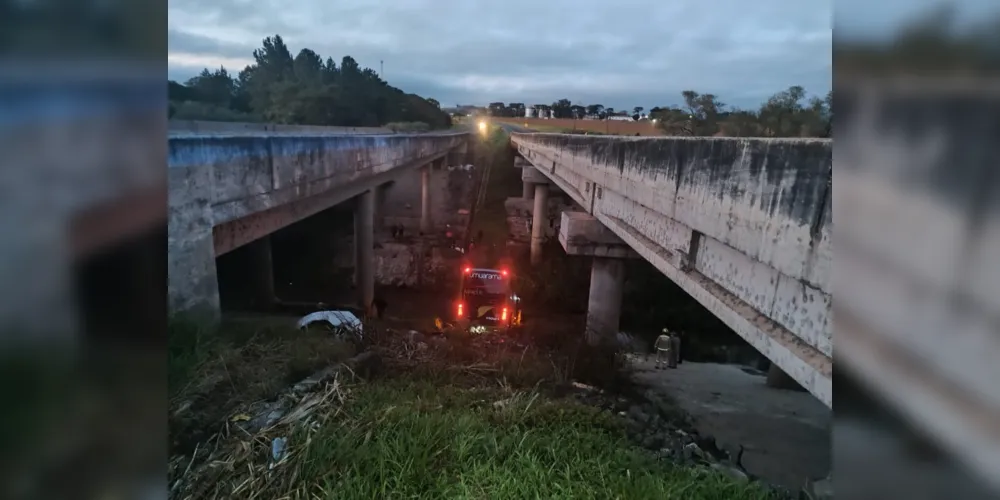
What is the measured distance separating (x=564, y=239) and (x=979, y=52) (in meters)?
12.3

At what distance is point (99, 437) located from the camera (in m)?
1.03

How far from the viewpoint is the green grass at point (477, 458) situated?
4.24 m

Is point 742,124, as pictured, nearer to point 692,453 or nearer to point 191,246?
point 692,453

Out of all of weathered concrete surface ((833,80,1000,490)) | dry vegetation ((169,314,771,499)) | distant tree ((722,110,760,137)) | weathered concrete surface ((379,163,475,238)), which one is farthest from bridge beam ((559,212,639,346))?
weathered concrete surface ((379,163,475,238))

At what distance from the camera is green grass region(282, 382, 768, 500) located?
4.24 metres

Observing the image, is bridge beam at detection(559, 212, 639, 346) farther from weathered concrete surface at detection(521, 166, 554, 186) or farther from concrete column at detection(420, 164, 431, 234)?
concrete column at detection(420, 164, 431, 234)

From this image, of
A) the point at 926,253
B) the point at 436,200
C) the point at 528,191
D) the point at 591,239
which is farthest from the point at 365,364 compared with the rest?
the point at 436,200

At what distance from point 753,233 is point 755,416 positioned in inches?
272

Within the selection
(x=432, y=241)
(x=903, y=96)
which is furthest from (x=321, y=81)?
(x=903, y=96)

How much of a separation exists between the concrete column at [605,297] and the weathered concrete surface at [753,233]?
5932 millimetres

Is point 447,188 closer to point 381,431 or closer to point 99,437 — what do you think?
point 381,431

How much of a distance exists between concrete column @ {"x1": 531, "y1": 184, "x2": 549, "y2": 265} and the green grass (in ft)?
60.9

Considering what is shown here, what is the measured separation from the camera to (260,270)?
63.5 feet

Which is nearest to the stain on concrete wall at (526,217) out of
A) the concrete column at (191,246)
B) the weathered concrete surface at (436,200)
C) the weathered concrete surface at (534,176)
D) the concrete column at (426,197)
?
the weathered concrete surface at (534,176)
